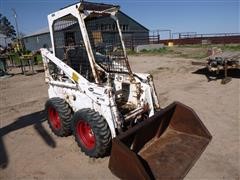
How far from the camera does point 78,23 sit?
3.92 metres

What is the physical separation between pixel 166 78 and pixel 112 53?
18.5 feet

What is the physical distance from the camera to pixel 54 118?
479 cm

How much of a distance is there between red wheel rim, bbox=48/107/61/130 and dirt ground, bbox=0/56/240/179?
215 mm

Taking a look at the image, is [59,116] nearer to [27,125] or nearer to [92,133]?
[92,133]

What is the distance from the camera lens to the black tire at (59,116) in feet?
14.1

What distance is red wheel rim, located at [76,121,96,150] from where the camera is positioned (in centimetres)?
383

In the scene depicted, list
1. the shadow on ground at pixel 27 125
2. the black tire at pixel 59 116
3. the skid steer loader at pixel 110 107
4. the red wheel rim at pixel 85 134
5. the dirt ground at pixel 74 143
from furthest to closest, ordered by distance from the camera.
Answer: the black tire at pixel 59 116 < the shadow on ground at pixel 27 125 < the red wheel rim at pixel 85 134 < the dirt ground at pixel 74 143 < the skid steer loader at pixel 110 107

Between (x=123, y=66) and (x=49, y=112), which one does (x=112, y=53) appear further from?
(x=49, y=112)

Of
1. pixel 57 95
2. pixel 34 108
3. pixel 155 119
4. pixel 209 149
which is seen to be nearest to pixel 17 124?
pixel 34 108

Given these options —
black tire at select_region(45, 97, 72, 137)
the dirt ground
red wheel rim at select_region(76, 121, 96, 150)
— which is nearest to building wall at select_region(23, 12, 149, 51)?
the dirt ground

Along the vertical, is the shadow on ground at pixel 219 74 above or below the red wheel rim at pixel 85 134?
below

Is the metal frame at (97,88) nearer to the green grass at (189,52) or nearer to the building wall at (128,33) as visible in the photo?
the green grass at (189,52)

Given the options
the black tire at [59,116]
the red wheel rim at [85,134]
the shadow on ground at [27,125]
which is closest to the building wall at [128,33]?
the shadow on ground at [27,125]

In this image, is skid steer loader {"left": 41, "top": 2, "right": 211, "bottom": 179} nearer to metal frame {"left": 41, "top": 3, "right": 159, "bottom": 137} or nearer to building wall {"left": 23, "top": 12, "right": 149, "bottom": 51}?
metal frame {"left": 41, "top": 3, "right": 159, "bottom": 137}
